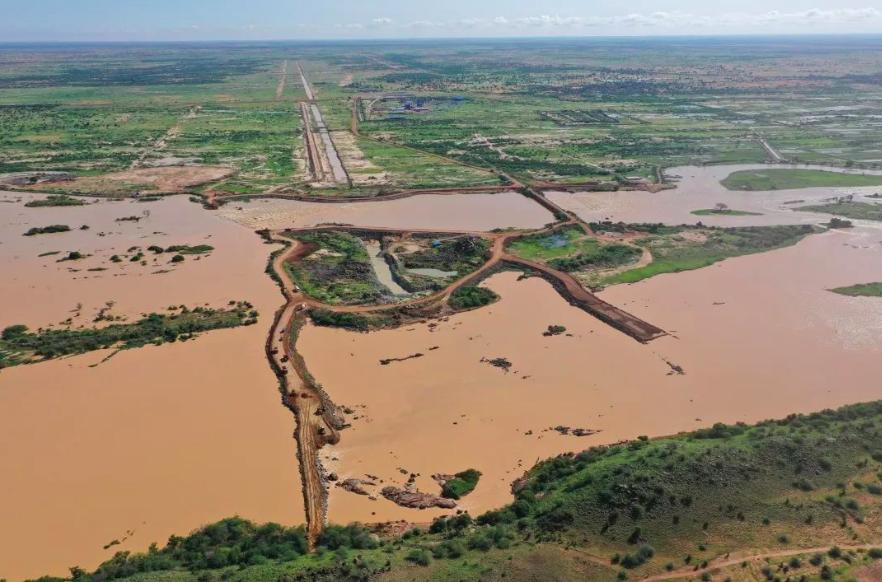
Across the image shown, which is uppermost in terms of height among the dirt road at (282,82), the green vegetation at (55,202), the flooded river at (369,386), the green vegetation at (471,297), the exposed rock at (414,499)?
the dirt road at (282,82)

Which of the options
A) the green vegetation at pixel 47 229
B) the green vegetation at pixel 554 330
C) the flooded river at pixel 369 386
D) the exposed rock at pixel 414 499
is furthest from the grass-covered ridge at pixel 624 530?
the green vegetation at pixel 47 229

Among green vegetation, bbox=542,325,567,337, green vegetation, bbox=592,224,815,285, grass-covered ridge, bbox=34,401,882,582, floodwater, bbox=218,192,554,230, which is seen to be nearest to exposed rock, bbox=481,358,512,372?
green vegetation, bbox=542,325,567,337

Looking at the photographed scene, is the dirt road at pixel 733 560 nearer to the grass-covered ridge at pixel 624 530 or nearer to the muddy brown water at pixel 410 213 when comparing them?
the grass-covered ridge at pixel 624 530

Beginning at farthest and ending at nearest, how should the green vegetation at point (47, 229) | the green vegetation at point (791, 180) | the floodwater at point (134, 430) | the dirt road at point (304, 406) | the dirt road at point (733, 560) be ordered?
the green vegetation at point (791, 180)
the green vegetation at point (47, 229)
the dirt road at point (304, 406)
the floodwater at point (134, 430)
the dirt road at point (733, 560)

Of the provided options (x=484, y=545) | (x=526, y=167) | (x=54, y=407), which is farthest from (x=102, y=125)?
(x=484, y=545)

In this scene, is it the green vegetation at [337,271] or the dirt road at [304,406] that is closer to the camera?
the dirt road at [304,406]

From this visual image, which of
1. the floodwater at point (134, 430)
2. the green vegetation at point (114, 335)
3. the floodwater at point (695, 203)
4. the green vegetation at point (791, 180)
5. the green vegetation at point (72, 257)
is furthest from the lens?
the green vegetation at point (791, 180)

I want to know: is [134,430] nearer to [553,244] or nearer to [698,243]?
[553,244]
